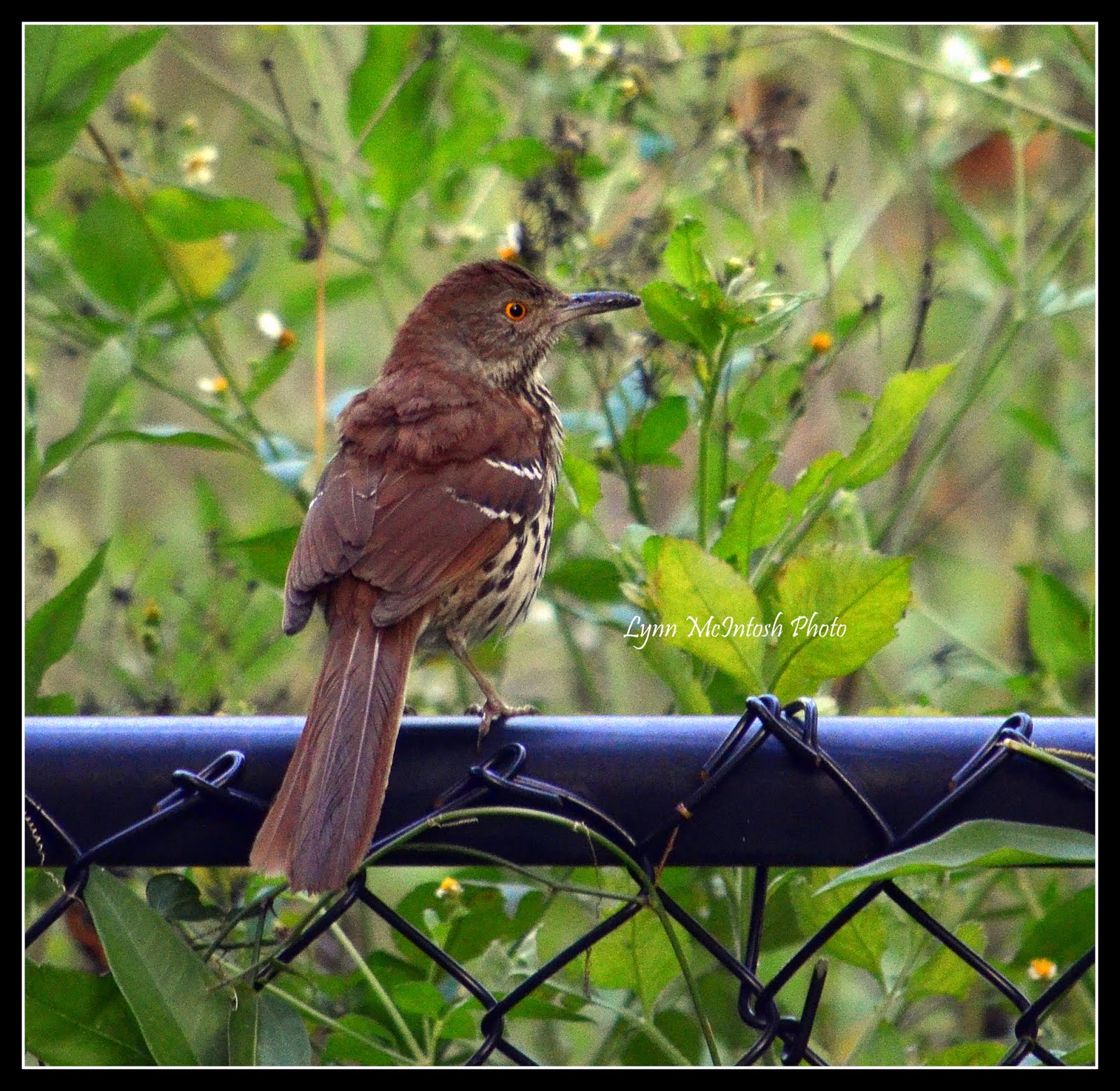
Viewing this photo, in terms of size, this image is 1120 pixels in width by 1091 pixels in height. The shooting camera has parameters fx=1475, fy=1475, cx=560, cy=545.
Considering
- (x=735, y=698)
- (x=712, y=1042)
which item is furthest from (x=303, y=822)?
(x=735, y=698)

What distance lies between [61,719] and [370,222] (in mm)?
2338

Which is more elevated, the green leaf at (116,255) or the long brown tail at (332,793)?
the green leaf at (116,255)

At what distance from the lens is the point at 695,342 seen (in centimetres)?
273

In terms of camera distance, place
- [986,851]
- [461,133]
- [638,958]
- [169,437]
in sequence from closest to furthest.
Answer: [986,851] → [638,958] → [169,437] → [461,133]

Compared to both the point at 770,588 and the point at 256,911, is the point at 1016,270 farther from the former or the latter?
the point at 256,911

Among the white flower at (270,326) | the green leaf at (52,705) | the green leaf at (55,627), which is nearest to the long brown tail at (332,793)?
the green leaf at (55,627)

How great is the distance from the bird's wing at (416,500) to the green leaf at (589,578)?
0.19 m

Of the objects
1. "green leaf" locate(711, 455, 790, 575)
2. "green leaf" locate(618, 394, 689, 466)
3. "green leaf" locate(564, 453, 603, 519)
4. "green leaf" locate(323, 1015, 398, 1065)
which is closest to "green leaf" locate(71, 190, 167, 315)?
"green leaf" locate(618, 394, 689, 466)

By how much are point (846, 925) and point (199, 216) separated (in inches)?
97.8

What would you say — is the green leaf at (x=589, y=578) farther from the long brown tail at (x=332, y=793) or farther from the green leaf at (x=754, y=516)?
the long brown tail at (x=332, y=793)

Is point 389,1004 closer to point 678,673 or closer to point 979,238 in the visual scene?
point 678,673

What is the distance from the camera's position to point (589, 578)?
3.41 metres

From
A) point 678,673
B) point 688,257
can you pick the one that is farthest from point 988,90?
point 678,673

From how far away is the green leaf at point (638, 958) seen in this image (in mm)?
2400
